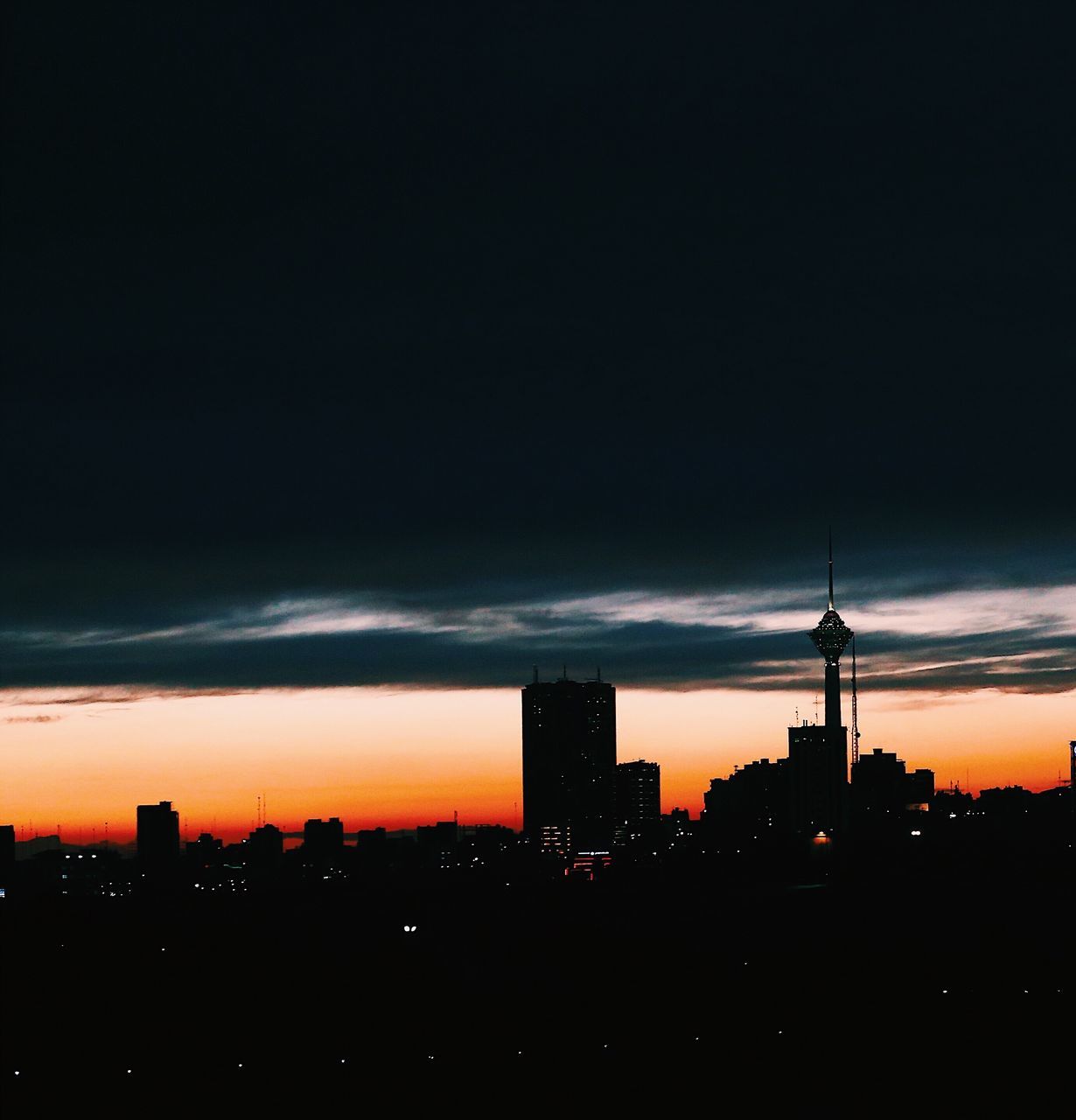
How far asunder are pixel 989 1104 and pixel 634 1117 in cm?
1668

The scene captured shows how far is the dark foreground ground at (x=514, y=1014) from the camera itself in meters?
74.2

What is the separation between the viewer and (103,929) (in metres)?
132

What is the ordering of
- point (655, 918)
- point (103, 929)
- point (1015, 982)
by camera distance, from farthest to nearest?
point (655, 918)
point (103, 929)
point (1015, 982)

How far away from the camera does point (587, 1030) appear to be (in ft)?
294

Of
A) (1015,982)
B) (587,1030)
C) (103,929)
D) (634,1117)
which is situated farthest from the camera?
(103,929)

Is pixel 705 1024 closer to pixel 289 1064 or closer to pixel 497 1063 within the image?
pixel 497 1063

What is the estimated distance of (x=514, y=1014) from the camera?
9650 centimetres

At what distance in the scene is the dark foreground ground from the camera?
74188 millimetres

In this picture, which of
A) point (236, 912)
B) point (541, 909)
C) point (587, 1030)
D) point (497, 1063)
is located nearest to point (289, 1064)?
A: point (497, 1063)

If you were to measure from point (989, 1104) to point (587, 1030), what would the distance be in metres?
25.1

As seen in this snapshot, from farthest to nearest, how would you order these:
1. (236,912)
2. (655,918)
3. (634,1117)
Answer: (655,918)
(236,912)
(634,1117)

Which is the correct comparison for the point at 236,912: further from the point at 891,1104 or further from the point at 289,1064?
the point at 891,1104

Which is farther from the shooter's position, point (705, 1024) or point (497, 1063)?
point (705, 1024)

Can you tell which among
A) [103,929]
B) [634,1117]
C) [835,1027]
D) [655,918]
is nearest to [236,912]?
[103,929]
